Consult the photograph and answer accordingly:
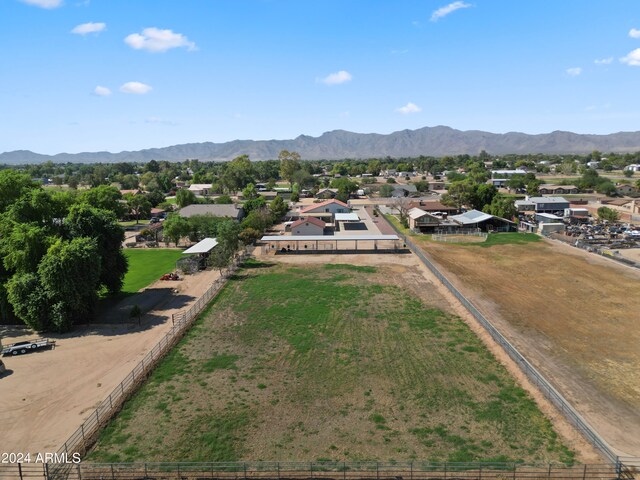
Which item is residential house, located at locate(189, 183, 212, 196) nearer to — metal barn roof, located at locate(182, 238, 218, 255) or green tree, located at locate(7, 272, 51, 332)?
metal barn roof, located at locate(182, 238, 218, 255)

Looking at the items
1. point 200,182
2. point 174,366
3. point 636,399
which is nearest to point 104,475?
point 174,366

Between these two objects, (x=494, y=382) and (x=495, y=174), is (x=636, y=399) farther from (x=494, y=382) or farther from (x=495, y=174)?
(x=495, y=174)

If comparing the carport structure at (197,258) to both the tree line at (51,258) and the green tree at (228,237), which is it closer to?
the green tree at (228,237)

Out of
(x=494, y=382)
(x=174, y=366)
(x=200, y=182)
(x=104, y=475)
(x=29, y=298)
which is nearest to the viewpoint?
(x=104, y=475)

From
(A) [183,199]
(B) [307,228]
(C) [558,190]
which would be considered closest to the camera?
(B) [307,228]

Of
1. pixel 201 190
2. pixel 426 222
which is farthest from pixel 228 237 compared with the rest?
pixel 201 190

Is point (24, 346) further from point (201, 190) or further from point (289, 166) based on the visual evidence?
point (289, 166)

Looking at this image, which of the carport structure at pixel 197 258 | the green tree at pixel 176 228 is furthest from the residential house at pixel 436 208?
the green tree at pixel 176 228
